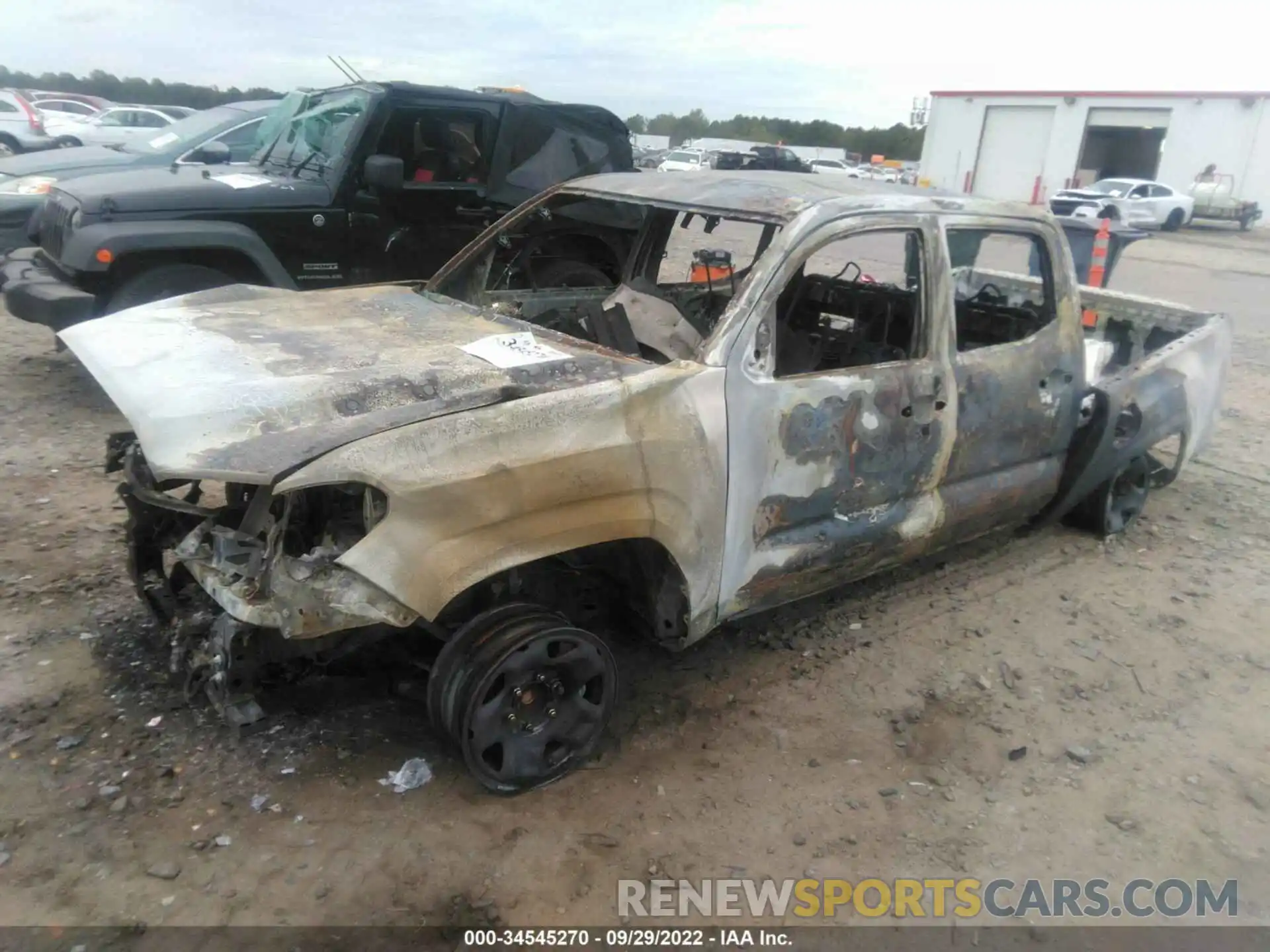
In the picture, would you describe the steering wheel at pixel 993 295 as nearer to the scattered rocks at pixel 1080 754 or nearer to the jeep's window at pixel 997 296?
the jeep's window at pixel 997 296

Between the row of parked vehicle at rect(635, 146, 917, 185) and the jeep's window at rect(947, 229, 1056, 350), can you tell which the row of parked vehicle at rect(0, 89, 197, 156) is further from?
the jeep's window at rect(947, 229, 1056, 350)

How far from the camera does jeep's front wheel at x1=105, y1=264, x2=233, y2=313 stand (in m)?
5.48

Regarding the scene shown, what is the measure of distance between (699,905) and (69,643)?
243cm

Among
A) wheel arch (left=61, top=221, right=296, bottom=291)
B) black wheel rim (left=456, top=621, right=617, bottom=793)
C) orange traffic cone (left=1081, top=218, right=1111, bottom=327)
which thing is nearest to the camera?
black wheel rim (left=456, top=621, right=617, bottom=793)

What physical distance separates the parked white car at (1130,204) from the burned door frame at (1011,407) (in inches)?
867

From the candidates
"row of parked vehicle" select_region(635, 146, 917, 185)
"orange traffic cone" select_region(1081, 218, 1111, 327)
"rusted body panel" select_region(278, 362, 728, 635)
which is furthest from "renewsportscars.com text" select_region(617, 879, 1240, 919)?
"row of parked vehicle" select_region(635, 146, 917, 185)

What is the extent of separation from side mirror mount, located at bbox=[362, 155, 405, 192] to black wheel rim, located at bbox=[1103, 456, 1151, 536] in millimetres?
4607

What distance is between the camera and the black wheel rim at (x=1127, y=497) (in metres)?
4.78

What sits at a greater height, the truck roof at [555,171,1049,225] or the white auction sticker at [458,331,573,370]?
the truck roof at [555,171,1049,225]

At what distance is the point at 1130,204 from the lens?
970 inches

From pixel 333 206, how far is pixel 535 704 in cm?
449

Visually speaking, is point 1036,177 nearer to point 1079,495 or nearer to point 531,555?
point 1079,495

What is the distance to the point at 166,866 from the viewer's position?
2402mm

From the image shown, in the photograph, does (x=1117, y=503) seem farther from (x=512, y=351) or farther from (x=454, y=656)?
(x=454, y=656)
